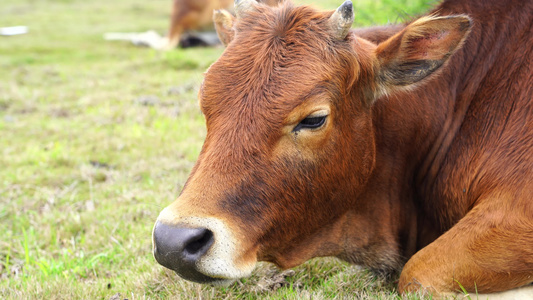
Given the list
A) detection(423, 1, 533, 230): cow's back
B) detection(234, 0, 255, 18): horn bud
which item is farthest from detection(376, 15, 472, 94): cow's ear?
detection(234, 0, 255, 18): horn bud

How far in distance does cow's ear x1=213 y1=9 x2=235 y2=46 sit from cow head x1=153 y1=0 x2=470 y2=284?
1.99ft

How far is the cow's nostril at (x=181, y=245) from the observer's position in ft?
8.52

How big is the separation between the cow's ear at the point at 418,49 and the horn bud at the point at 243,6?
859 mm

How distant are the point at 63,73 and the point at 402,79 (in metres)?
9.96

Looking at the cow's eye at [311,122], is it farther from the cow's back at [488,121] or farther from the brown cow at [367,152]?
the cow's back at [488,121]

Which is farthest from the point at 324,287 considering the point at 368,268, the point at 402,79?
the point at 402,79

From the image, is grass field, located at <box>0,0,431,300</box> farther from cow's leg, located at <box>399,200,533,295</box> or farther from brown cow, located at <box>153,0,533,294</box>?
brown cow, located at <box>153,0,533,294</box>

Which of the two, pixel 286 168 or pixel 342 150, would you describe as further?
pixel 342 150

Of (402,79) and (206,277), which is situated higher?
(402,79)

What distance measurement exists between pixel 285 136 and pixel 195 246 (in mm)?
787

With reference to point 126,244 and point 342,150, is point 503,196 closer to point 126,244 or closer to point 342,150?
point 342,150

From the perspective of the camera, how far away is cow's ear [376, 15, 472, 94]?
315 cm

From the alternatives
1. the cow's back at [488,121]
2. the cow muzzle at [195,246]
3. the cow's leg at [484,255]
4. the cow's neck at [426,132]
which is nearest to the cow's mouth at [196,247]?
the cow muzzle at [195,246]

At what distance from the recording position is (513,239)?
3059mm
